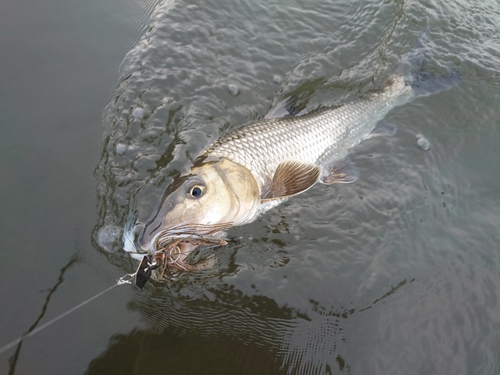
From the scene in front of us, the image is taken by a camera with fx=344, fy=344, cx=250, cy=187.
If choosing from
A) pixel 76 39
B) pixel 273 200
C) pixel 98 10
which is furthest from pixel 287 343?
pixel 98 10

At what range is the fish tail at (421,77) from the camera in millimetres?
5211

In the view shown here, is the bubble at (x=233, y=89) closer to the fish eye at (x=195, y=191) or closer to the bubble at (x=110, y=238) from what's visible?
the fish eye at (x=195, y=191)

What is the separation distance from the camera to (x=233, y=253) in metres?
3.45

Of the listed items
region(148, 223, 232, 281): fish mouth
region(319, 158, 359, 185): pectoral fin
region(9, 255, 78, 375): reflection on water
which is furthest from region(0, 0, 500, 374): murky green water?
region(148, 223, 232, 281): fish mouth

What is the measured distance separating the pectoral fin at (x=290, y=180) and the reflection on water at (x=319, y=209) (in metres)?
0.31

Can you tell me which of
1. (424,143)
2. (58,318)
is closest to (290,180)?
(424,143)

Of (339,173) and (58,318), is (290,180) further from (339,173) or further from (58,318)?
(58,318)

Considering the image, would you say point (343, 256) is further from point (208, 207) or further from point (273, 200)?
point (208, 207)

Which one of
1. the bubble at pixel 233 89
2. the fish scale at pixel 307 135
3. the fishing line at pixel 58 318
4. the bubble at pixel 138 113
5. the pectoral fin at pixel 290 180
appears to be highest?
the bubble at pixel 233 89

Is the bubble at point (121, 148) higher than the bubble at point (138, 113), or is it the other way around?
the bubble at point (138, 113)

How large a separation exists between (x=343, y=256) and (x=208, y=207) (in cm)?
153

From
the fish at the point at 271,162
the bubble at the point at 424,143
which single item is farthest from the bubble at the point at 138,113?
the bubble at the point at 424,143

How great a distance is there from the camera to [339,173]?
4.20 metres

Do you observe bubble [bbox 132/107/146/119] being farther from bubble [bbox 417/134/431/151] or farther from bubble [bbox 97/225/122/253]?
bubble [bbox 417/134/431/151]
